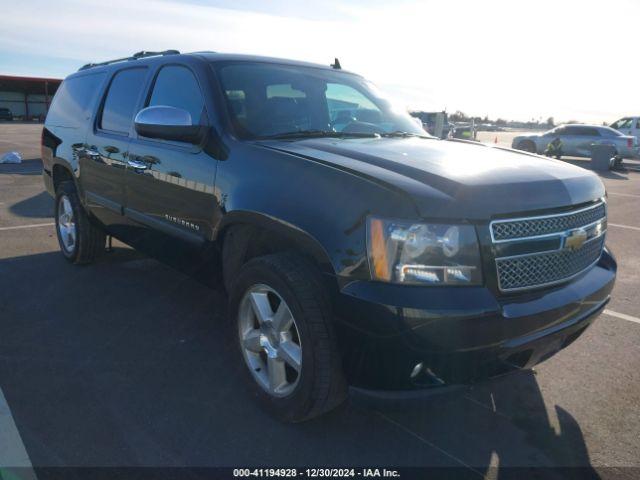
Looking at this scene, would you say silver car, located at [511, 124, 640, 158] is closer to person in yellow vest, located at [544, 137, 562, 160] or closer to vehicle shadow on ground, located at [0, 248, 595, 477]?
person in yellow vest, located at [544, 137, 562, 160]

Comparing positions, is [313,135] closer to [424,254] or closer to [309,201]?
[309,201]

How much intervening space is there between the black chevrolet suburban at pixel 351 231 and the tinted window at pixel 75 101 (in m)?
1.31

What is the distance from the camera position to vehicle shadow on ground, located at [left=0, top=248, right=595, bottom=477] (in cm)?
251

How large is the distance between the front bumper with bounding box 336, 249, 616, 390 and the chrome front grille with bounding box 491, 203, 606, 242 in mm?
264

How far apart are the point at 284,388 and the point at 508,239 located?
135 centimetres

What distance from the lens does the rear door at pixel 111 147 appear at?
421 cm

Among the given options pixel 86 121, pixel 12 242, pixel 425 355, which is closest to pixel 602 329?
pixel 425 355

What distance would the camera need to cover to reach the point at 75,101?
5.35 meters

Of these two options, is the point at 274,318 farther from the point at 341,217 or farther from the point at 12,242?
the point at 12,242

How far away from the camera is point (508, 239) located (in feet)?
7.57

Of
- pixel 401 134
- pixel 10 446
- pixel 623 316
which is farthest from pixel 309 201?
pixel 623 316

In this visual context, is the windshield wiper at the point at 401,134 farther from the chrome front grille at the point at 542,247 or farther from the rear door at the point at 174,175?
the chrome front grille at the point at 542,247

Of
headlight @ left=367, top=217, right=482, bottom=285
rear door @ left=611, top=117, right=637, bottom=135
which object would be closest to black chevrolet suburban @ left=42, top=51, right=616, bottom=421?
headlight @ left=367, top=217, right=482, bottom=285

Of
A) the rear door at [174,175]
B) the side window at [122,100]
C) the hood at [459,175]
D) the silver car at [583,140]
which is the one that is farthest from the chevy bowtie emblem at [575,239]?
the silver car at [583,140]
